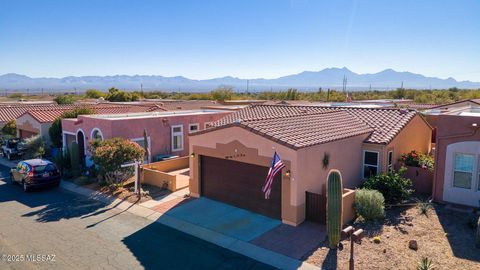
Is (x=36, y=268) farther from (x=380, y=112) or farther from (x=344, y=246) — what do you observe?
(x=380, y=112)

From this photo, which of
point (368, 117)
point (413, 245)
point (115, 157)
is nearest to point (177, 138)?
point (115, 157)

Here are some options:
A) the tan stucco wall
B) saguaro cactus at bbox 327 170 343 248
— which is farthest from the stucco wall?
saguaro cactus at bbox 327 170 343 248

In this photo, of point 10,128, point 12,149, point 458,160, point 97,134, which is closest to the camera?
point 458,160

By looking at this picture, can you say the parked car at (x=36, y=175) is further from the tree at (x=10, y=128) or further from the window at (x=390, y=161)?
the window at (x=390, y=161)

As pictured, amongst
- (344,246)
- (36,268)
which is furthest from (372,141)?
(36,268)

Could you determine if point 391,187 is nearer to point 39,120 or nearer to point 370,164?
point 370,164
